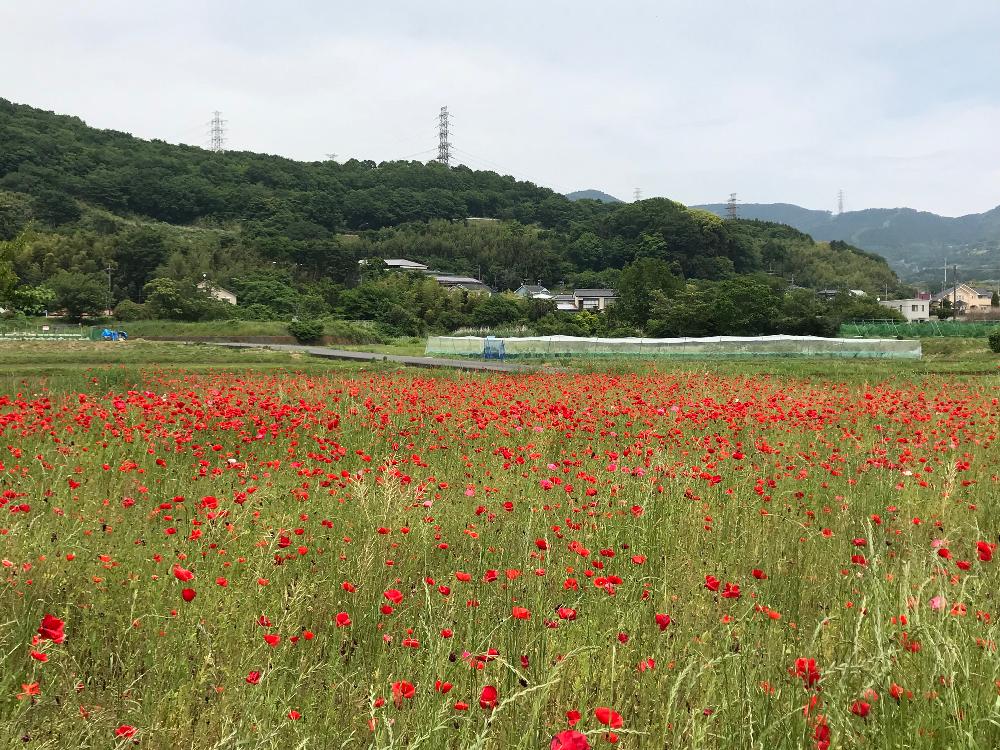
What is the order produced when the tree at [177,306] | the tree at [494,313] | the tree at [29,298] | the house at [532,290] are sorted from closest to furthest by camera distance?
the tree at [29,298] → the tree at [177,306] → the tree at [494,313] → the house at [532,290]

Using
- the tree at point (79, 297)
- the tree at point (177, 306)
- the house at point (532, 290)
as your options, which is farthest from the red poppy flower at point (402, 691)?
the house at point (532, 290)

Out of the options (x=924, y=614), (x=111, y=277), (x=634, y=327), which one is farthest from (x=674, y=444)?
(x=111, y=277)

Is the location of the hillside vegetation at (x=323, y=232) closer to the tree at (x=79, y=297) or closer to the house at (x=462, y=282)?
the tree at (x=79, y=297)

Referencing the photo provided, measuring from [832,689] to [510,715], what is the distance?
3.53 feet

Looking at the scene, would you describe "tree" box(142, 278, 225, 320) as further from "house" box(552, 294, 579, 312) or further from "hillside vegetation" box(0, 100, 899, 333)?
"house" box(552, 294, 579, 312)

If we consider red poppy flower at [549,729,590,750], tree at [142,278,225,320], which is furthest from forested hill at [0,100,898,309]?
red poppy flower at [549,729,590,750]

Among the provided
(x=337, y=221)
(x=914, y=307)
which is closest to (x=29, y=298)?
(x=337, y=221)

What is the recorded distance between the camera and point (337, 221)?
115188 mm

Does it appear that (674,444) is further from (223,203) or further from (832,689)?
(223,203)

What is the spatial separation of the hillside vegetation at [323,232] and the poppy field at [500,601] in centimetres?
5067

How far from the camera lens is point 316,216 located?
112 m

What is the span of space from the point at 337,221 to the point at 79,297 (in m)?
67.1

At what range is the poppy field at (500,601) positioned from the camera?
237 centimetres

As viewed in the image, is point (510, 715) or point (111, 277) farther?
point (111, 277)
